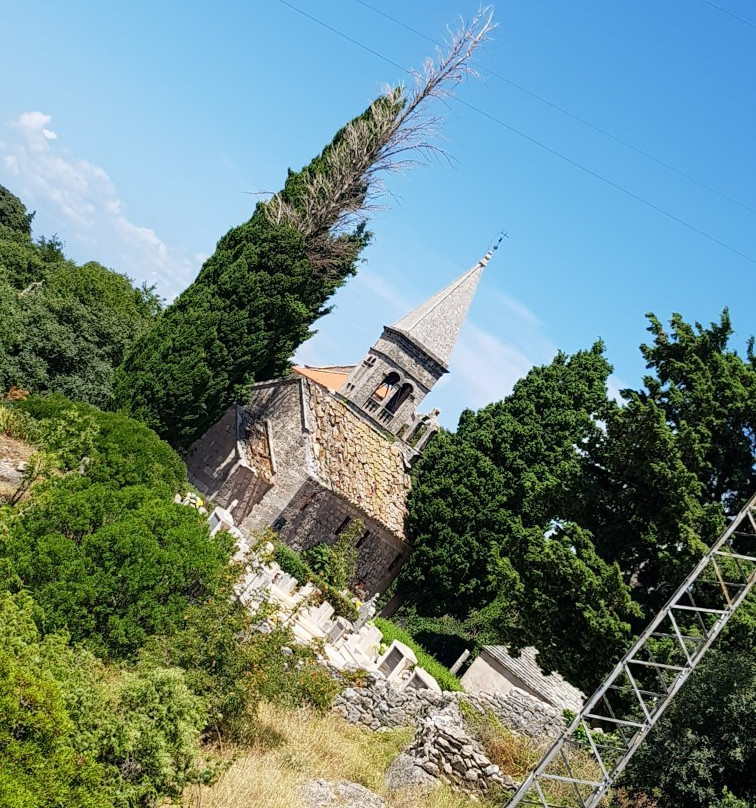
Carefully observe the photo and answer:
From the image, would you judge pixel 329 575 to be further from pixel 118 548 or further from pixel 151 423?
pixel 118 548

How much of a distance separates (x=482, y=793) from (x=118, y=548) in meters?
6.47

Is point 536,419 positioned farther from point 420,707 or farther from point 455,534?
point 420,707

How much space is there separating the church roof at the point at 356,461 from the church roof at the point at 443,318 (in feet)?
18.4

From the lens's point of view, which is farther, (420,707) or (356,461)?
(356,461)

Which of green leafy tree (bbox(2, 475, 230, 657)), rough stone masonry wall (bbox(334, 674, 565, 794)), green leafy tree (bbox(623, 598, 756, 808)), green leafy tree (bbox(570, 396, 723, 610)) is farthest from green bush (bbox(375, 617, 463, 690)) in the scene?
green leafy tree (bbox(2, 475, 230, 657))

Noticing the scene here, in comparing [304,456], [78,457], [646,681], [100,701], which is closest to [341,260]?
[304,456]

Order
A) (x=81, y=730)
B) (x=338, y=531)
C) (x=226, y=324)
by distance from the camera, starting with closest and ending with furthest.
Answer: (x=81, y=730)
(x=226, y=324)
(x=338, y=531)

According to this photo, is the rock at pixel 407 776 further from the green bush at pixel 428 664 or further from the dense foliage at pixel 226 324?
the dense foliage at pixel 226 324

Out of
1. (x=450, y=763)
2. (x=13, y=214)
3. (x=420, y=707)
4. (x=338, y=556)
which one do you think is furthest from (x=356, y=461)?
(x=13, y=214)

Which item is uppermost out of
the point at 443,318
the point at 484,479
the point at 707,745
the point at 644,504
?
the point at 443,318

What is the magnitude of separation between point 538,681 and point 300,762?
1598cm

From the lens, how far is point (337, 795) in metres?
9.88

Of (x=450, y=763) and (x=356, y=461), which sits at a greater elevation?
(x=356, y=461)

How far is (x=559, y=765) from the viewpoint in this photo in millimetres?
13883
